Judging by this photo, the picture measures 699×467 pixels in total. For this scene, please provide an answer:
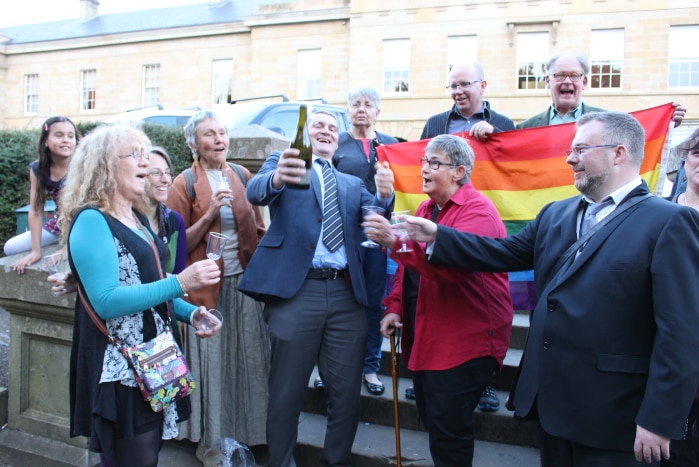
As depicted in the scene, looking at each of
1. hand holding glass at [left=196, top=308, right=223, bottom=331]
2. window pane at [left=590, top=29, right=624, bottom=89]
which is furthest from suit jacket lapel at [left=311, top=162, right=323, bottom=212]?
window pane at [left=590, top=29, right=624, bottom=89]

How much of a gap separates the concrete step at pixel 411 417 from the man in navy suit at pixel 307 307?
26.8 inches

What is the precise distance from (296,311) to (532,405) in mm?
1377

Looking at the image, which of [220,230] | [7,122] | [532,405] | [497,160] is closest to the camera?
[532,405]

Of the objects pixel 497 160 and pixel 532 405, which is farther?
pixel 497 160

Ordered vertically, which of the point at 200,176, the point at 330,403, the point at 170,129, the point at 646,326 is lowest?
the point at 330,403

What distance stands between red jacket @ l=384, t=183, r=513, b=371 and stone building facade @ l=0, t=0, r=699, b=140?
2162 centimetres

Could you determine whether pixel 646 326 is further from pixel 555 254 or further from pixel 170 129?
pixel 170 129

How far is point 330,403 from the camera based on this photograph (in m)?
3.23

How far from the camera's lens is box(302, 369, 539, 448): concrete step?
3586 millimetres

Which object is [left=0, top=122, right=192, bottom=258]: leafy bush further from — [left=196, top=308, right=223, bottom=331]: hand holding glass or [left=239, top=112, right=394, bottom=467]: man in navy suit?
[left=196, top=308, right=223, bottom=331]: hand holding glass

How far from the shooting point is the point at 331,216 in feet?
10.7

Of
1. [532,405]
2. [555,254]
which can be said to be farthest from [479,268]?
[532,405]

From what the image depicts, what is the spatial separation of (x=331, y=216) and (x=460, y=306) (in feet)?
3.01

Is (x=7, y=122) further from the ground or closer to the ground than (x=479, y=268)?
further from the ground
